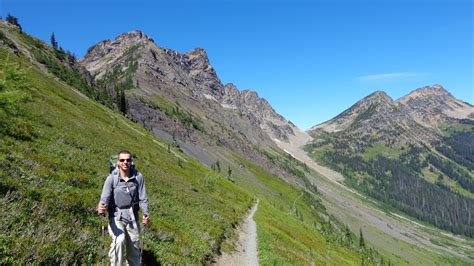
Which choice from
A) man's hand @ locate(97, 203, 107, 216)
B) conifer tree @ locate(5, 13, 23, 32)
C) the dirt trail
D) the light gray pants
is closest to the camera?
man's hand @ locate(97, 203, 107, 216)

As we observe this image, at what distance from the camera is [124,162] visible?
10.7 m

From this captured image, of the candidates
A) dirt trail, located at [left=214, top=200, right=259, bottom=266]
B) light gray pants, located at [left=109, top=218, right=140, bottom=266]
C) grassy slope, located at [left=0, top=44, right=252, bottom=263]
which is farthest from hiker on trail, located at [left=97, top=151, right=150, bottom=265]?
dirt trail, located at [left=214, top=200, right=259, bottom=266]

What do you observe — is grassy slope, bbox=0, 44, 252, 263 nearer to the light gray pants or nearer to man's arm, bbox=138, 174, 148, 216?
the light gray pants

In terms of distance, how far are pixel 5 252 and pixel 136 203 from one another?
376 centimetres

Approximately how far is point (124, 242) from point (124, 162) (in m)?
2.59

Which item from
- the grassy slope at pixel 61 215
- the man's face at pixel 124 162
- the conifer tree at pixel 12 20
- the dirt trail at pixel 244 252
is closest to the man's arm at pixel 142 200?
the man's face at pixel 124 162

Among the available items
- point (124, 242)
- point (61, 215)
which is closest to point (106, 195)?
point (124, 242)

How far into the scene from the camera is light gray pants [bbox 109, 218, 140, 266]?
1069 cm

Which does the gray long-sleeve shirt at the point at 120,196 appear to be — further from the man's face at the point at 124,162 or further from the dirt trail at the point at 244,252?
the dirt trail at the point at 244,252

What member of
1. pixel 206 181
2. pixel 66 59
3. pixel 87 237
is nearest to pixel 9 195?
pixel 87 237

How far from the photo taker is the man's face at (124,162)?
35.2 feet

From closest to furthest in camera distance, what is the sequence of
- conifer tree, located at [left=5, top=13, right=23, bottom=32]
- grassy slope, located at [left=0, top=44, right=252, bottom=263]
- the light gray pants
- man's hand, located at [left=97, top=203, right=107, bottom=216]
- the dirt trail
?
grassy slope, located at [left=0, top=44, right=252, bottom=263], man's hand, located at [left=97, top=203, right=107, bottom=216], the light gray pants, the dirt trail, conifer tree, located at [left=5, top=13, right=23, bottom=32]

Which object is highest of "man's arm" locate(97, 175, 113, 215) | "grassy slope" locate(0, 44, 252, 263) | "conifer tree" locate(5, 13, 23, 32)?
"conifer tree" locate(5, 13, 23, 32)

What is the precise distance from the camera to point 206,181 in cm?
5781
